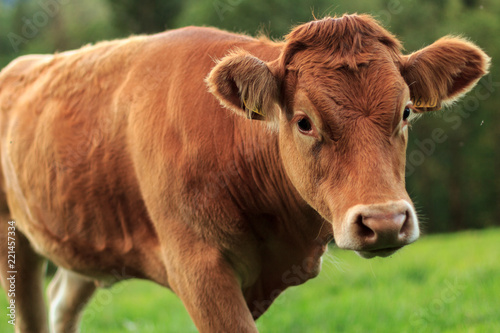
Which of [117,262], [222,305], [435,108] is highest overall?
[435,108]

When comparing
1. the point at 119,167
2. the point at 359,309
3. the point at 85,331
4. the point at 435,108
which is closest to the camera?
the point at 435,108

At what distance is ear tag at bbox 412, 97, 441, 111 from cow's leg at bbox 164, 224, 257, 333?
54.9 inches

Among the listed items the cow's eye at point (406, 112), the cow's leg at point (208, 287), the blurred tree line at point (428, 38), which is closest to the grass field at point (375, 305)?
the cow's leg at point (208, 287)

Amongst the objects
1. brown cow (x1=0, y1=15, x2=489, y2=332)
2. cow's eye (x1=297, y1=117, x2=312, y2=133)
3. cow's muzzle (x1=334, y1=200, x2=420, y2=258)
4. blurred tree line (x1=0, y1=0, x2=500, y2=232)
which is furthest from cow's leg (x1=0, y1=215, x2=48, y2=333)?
blurred tree line (x1=0, y1=0, x2=500, y2=232)

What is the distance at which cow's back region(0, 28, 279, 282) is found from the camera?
149 inches

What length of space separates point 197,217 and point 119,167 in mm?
802

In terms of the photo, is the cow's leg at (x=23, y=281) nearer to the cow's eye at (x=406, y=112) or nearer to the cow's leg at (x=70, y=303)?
the cow's leg at (x=70, y=303)

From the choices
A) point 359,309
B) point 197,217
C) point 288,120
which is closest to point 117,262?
point 197,217

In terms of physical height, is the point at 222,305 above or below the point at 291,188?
below

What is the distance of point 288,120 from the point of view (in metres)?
3.29

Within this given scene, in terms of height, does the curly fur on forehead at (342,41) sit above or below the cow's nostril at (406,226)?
above

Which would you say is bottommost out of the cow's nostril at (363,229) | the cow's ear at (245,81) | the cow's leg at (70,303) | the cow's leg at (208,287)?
the cow's leg at (70,303)

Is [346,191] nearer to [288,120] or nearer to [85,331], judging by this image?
[288,120]

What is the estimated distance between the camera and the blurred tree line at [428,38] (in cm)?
2884
